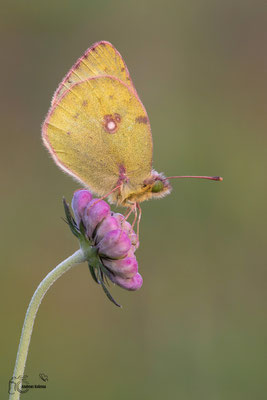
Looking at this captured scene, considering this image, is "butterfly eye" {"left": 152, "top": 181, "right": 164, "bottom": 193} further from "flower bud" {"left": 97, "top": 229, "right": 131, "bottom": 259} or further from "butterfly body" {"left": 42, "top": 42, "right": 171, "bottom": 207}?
"flower bud" {"left": 97, "top": 229, "right": 131, "bottom": 259}

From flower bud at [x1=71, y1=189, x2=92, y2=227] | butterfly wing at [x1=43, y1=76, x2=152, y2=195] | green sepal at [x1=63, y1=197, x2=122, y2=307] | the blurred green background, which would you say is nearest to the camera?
green sepal at [x1=63, y1=197, x2=122, y2=307]

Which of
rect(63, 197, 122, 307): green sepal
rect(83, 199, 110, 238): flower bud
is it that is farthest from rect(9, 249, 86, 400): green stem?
rect(83, 199, 110, 238): flower bud

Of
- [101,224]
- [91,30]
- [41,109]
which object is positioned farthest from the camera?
[91,30]

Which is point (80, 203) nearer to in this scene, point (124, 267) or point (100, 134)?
point (124, 267)

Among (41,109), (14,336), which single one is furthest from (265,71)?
(14,336)

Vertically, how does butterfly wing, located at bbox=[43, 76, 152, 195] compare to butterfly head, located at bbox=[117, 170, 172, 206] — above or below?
above

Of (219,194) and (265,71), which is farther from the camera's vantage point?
(265,71)

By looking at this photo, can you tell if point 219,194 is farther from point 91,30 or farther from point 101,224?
point 101,224
